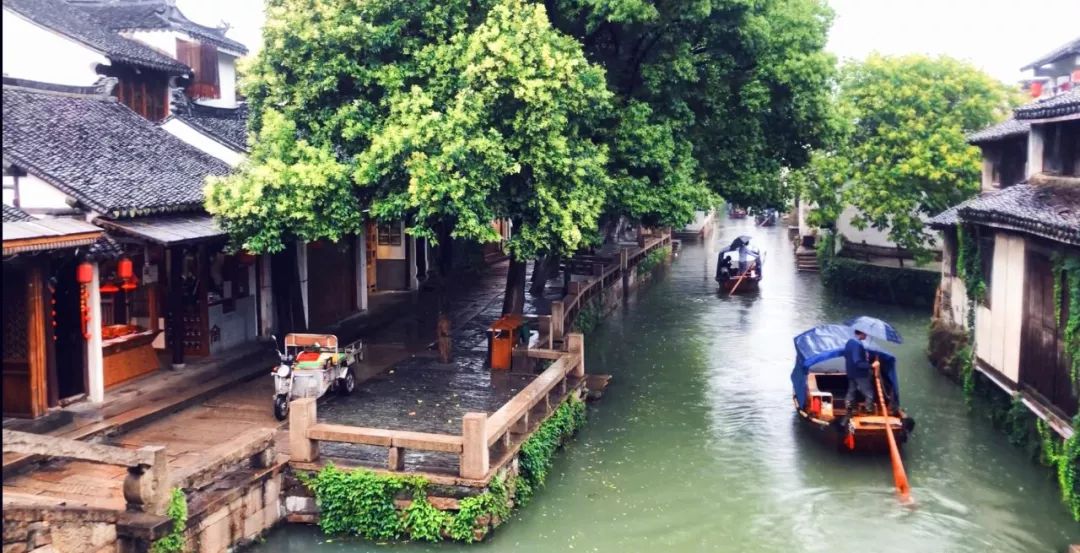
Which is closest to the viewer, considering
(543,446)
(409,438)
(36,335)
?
(409,438)

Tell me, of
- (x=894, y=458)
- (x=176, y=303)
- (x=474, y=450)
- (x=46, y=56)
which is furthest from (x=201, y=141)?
(x=894, y=458)

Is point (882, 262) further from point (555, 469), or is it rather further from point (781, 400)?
point (555, 469)

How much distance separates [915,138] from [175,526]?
24.4m

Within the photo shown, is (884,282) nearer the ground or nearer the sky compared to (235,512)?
nearer the sky

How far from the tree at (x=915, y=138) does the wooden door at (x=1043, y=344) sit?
1341 cm

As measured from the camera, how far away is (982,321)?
1673 centimetres

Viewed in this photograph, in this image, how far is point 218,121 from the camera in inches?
931

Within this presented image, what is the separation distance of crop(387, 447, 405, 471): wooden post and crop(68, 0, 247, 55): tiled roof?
1956cm

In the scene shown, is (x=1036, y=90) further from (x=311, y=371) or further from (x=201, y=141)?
(x=311, y=371)

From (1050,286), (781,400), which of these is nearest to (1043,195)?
(1050,286)

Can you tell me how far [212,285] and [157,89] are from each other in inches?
357

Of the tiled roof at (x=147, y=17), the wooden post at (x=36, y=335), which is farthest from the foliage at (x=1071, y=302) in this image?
the tiled roof at (x=147, y=17)

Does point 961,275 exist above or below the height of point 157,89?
below

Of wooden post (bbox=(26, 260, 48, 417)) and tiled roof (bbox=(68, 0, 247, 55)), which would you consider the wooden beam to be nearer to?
wooden post (bbox=(26, 260, 48, 417))
